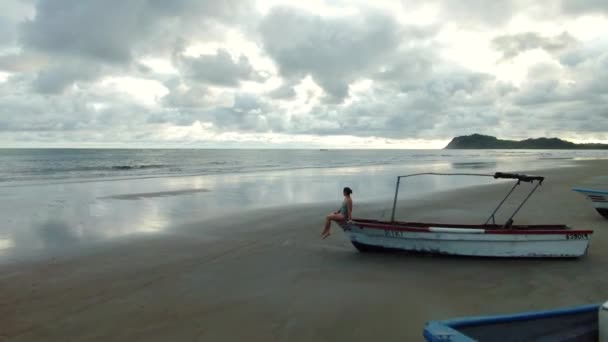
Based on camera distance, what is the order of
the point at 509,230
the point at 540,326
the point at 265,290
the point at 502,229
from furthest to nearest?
the point at 502,229 < the point at 509,230 < the point at 265,290 < the point at 540,326

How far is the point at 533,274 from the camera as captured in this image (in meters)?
8.47

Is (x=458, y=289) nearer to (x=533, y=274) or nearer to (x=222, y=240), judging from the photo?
(x=533, y=274)

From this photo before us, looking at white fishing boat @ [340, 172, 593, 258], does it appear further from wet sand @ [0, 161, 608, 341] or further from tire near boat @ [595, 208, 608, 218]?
tire near boat @ [595, 208, 608, 218]

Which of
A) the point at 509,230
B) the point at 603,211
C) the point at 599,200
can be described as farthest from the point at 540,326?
the point at 603,211

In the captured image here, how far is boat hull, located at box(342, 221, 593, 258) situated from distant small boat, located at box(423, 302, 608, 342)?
5420 millimetres

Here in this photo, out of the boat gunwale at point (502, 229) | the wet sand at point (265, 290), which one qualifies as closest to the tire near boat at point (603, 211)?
the wet sand at point (265, 290)

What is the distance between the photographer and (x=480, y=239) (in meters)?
9.34

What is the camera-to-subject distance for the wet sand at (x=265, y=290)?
6281 mm

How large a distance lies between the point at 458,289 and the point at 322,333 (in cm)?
324

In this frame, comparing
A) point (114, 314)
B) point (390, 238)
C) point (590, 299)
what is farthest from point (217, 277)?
point (590, 299)

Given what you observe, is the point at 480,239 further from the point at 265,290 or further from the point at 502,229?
the point at 265,290

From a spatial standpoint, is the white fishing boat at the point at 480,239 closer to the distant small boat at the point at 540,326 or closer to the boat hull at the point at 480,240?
the boat hull at the point at 480,240

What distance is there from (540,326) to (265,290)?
510 cm

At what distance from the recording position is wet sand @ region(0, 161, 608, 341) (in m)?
6.28
